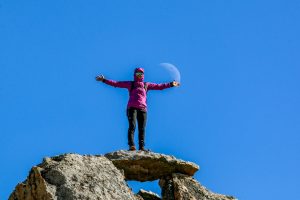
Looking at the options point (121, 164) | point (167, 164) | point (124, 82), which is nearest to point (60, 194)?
point (121, 164)

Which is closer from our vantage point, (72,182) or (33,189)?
(33,189)

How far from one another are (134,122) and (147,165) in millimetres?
2068

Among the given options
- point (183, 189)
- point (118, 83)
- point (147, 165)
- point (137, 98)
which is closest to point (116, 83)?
point (118, 83)

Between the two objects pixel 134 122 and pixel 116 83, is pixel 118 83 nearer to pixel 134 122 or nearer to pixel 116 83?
pixel 116 83

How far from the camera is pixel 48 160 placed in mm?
17062

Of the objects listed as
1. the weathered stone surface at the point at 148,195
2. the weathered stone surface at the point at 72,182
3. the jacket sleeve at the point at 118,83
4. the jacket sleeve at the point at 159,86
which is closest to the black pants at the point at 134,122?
the jacket sleeve at the point at 118,83

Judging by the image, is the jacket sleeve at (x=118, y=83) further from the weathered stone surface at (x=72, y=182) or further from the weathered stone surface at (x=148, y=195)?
the weathered stone surface at (x=72, y=182)

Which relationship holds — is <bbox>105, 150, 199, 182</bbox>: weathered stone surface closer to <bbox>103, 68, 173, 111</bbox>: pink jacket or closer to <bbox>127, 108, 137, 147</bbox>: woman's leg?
<bbox>127, 108, 137, 147</bbox>: woman's leg

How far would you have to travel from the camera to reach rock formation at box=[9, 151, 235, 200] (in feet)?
51.5

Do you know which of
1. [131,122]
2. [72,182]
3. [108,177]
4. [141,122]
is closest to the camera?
[72,182]

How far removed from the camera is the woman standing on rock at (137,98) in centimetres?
2153

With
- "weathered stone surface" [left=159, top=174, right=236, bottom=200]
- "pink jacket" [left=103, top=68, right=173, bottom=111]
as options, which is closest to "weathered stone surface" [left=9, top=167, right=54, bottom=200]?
"weathered stone surface" [left=159, top=174, right=236, bottom=200]

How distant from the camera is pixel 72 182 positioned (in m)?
16.0

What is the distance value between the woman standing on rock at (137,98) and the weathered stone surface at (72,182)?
3.69 m
